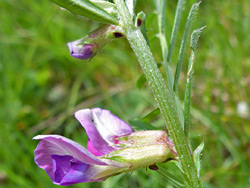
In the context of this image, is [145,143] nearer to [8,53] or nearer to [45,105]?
[45,105]

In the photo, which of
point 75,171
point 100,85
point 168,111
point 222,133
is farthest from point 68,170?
point 100,85

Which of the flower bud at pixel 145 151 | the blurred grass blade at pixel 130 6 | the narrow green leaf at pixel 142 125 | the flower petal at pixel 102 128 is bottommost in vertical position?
the narrow green leaf at pixel 142 125

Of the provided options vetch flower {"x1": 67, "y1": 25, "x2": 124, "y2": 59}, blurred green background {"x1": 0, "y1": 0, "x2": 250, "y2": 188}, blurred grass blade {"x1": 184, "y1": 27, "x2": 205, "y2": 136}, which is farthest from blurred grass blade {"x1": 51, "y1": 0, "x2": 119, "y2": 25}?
blurred green background {"x1": 0, "y1": 0, "x2": 250, "y2": 188}

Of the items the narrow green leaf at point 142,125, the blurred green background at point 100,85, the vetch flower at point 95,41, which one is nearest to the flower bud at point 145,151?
the narrow green leaf at point 142,125

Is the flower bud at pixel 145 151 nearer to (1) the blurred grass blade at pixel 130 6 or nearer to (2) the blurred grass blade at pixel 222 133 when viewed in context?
(1) the blurred grass blade at pixel 130 6

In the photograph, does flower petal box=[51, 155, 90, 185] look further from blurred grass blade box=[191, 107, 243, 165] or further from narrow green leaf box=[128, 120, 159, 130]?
blurred grass blade box=[191, 107, 243, 165]

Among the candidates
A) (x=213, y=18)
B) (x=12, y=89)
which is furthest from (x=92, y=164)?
(x=12, y=89)
